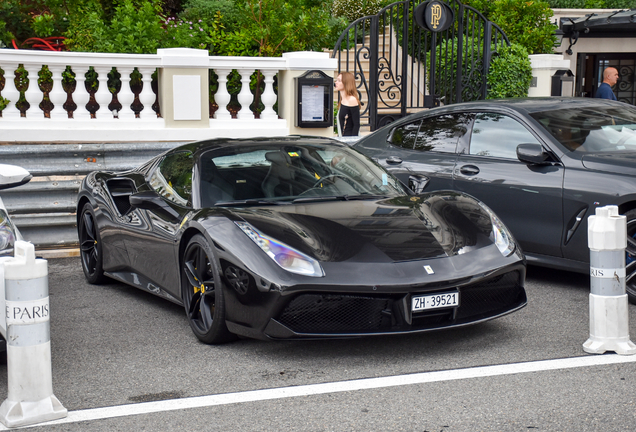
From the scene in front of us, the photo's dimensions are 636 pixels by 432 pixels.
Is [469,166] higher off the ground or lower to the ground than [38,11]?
lower

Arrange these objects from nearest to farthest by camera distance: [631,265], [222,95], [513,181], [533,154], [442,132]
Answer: [631,265], [533,154], [513,181], [442,132], [222,95]

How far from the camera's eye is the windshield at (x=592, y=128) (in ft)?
21.7

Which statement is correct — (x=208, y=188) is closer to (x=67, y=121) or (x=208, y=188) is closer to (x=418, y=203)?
(x=418, y=203)

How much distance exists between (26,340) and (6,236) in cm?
113

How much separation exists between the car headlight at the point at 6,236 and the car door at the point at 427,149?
3.69 meters

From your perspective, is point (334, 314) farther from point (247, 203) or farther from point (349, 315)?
point (247, 203)

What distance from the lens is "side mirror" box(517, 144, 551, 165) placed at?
6.47 metres

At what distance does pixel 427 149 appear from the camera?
7680 millimetres

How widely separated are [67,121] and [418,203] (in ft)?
20.3

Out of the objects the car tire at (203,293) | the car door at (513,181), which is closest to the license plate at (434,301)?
the car tire at (203,293)

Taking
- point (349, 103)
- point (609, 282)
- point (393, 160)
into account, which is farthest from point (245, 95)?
point (609, 282)

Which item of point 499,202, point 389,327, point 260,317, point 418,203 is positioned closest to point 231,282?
point 260,317

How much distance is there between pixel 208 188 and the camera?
5.58 meters

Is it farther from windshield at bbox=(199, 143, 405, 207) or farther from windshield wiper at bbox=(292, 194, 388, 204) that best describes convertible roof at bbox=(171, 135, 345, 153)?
windshield wiper at bbox=(292, 194, 388, 204)
